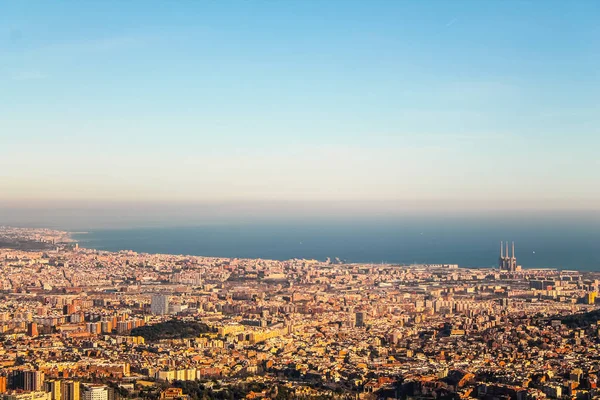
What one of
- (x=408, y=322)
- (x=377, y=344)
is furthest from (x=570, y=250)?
(x=377, y=344)

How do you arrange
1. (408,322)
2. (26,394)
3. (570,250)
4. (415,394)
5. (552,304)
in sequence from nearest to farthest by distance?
(26,394) < (415,394) < (408,322) < (552,304) < (570,250)

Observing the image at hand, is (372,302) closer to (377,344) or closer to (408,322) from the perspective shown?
(408,322)

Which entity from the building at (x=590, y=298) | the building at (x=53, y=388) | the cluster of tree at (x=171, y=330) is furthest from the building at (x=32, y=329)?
the building at (x=590, y=298)

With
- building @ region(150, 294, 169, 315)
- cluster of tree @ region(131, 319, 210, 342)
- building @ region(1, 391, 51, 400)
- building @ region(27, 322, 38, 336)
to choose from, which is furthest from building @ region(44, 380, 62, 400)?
building @ region(150, 294, 169, 315)

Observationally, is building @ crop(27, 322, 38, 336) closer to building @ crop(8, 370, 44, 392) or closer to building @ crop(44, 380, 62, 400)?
building @ crop(8, 370, 44, 392)

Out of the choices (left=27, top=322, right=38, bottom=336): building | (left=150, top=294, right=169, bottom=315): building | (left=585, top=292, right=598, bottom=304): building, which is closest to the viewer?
(left=27, top=322, right=38, bottom=336): building

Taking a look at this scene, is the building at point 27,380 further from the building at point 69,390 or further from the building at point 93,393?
the building at point 93,393
